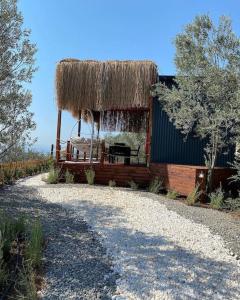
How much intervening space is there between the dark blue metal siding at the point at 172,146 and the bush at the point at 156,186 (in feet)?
3.72

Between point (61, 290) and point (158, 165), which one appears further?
point (158, 165)

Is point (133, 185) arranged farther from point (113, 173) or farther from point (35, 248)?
point (35, 248)

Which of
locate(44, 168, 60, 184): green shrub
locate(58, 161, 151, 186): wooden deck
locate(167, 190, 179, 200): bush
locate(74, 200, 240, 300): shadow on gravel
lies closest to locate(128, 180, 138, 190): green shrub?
locate(58, 161, 151, 186): wooden deck

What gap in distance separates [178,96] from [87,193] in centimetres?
343

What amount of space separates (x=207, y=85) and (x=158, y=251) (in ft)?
18.3

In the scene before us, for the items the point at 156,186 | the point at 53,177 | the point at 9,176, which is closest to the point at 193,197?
the point at 156,186

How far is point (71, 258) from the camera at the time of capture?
601 cm

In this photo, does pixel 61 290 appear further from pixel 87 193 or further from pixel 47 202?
pixel 87 193

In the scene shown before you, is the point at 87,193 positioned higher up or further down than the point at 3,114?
further down

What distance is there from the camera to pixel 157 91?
12648 millimetres

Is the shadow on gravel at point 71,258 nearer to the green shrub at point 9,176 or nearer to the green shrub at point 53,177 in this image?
the green shrub at point 53,177

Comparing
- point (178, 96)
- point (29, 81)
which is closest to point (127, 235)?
point (29, 81)

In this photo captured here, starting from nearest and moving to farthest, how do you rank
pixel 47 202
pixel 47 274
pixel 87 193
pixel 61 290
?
pixel 61 290 → pixel 47 274 → pixel 47 202 → pixel 87 193

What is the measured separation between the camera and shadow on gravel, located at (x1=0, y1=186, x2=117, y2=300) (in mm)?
5180
